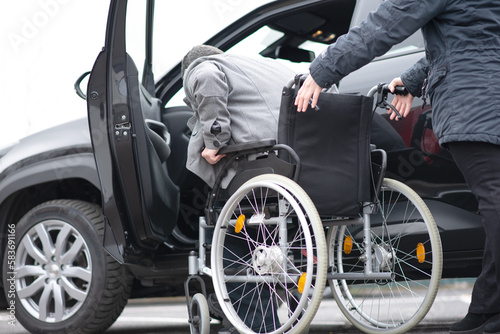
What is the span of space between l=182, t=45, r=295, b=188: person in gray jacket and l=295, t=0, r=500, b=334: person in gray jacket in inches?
25.8

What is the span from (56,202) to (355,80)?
5.78 ft

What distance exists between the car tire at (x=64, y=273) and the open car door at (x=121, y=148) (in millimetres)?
364

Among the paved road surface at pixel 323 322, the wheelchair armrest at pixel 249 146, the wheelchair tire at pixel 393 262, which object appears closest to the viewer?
the wheelchair armrest at pixel 249 146

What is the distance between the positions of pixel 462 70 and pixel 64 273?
2354 millimetres

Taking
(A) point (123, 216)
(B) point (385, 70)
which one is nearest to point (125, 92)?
(A) point (123, 216)

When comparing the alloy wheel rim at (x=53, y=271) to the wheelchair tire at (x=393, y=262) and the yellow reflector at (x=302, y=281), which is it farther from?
the yellow reflector at (x=302, y=281)

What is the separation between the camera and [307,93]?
8.01ft

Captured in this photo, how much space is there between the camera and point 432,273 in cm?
276

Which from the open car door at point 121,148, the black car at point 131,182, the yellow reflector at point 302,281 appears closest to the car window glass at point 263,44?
the black car at point 131,182

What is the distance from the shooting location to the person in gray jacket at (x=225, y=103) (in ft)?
9.39

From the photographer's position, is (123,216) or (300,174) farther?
(123,216)

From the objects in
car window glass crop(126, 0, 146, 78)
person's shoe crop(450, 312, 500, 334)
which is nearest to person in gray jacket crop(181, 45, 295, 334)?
car window glass crop(126, 0, 146, 78)

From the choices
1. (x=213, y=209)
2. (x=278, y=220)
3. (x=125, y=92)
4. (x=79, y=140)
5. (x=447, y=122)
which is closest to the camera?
(x=447, y=122)

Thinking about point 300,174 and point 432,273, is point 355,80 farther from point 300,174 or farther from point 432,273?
point 432,273
